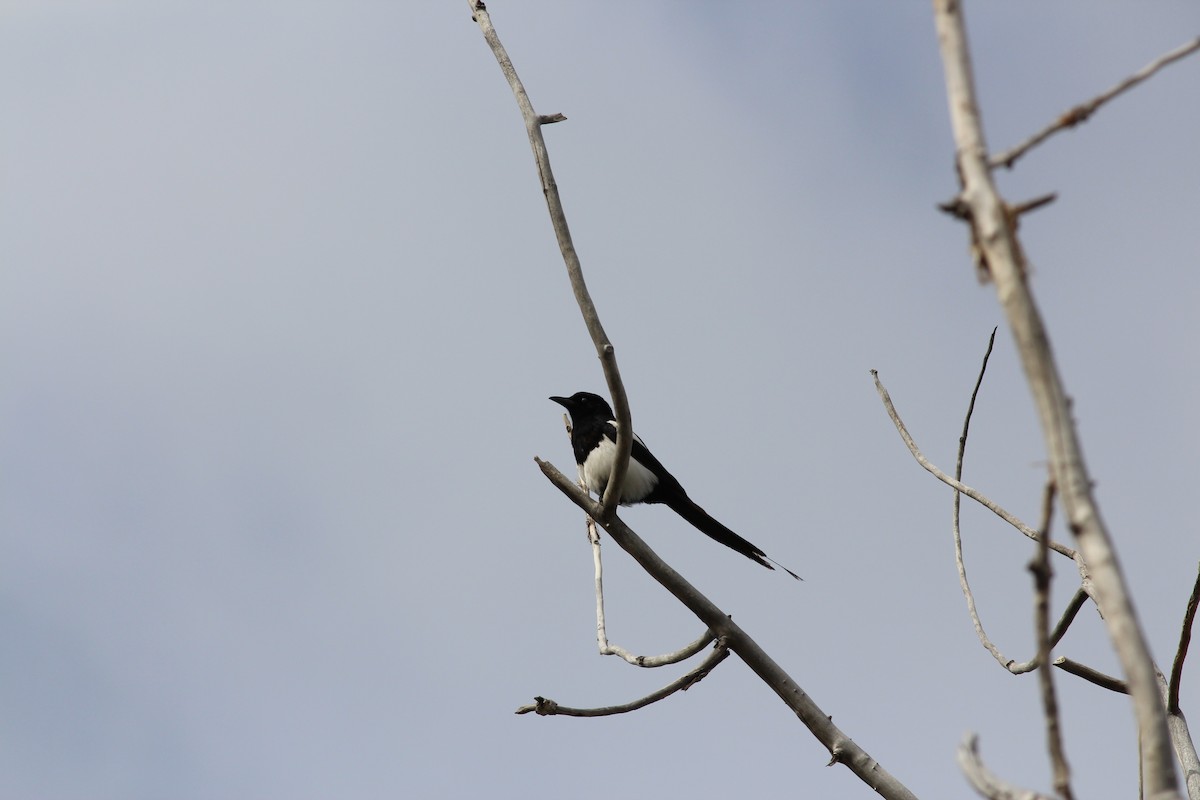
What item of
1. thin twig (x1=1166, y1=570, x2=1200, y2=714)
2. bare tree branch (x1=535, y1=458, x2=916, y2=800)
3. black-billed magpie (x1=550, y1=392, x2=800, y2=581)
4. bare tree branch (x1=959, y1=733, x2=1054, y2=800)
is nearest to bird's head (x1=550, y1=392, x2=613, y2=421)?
black-billed magpie (x1=550, y1=392, x2=800, y2=581)

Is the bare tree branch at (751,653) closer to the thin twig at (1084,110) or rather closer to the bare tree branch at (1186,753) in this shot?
the bare tree branch at (1186,753)

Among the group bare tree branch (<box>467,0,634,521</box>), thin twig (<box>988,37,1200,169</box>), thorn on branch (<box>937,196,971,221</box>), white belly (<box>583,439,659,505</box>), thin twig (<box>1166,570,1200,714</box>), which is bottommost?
thorn on branch (<box>937,196,971,221</box>)

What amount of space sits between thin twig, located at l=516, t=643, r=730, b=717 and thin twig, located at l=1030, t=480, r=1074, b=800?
3.20 m

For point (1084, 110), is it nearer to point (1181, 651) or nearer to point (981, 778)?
point (981, 778)

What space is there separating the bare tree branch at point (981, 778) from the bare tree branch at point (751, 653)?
198cm

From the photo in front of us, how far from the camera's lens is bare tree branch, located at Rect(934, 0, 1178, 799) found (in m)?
1.71

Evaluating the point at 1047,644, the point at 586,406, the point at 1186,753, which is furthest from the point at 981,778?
the point at 586,406

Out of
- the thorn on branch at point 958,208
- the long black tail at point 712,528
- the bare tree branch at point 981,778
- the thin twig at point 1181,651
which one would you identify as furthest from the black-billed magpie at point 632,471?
the thorn on branch at point 958,208

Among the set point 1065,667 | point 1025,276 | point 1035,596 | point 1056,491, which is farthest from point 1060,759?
point 1065,667

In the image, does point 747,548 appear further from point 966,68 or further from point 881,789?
point 966,68

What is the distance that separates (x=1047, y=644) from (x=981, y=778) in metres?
0.77

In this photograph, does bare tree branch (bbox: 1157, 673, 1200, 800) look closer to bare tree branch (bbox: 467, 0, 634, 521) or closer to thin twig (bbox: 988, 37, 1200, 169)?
bare tree branch (bbox: 467, 0, 634, 521)

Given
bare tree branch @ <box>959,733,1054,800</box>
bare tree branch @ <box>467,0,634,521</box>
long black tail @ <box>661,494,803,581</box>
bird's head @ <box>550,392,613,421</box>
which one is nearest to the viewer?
bare tree branch @ <box>959,733,1054,800</box>

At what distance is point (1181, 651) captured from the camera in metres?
4.50
